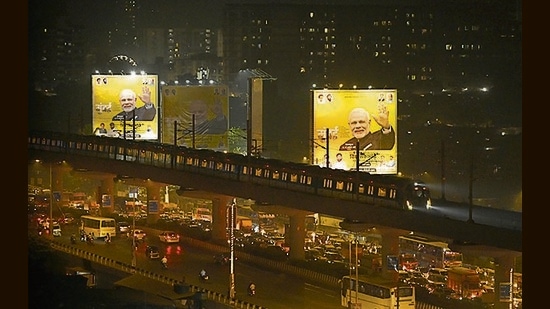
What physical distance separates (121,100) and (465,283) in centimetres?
582

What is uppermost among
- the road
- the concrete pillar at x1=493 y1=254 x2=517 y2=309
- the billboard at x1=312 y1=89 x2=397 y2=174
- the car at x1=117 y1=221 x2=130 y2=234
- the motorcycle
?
the billboard at x1=312 y1=89 x2=397 y2=174

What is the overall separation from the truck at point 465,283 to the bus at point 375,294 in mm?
1172

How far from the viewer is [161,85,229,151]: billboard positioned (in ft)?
41.0

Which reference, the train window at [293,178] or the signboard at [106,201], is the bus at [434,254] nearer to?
the train window at [293,178]

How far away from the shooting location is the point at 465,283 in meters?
8.62

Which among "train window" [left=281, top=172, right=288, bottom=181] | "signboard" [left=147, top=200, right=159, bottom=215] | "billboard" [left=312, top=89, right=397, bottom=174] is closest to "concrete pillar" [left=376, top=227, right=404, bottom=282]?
"billboard" [left=312, top=89, right=397, bottom=174]

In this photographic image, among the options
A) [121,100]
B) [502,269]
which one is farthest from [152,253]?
[502,269]

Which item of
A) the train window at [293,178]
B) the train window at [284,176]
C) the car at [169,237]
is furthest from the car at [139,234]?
the train window at [293,178]

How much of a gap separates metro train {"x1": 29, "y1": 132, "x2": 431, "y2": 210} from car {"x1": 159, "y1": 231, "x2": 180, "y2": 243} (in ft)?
2.93

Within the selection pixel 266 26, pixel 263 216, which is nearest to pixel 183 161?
pixel 263 216

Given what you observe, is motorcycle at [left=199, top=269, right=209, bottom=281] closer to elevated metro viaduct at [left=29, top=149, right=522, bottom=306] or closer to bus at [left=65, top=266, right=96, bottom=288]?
bus at [left=65, top=266, right=96, bottom=288]

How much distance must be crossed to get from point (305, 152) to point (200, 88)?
3973 mm

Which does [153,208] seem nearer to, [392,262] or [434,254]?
[434,254]

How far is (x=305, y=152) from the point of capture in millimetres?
16234
